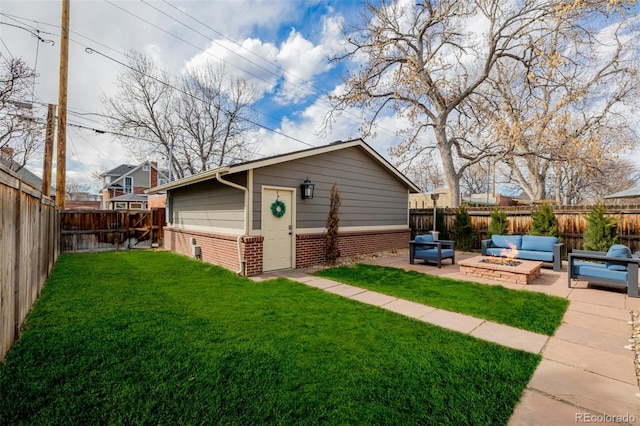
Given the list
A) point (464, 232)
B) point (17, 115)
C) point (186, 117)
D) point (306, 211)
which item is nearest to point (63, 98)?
point (17, 115)

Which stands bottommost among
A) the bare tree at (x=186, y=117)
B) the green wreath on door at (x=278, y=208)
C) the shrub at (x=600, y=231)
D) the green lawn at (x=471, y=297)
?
the green lawn at (x=471, y=297)

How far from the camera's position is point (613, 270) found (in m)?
5.32

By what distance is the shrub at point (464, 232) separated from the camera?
11.1 m

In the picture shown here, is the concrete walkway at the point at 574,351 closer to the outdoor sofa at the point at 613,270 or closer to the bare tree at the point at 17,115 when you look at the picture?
the outdoor sofa at the point at 613,270

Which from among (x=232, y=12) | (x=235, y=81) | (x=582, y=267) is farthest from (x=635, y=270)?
(x=235, y=81)

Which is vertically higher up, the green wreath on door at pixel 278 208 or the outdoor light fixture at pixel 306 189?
the outdoor light fixture at pixel 306 189

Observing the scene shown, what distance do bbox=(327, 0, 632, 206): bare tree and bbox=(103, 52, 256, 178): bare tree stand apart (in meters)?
8.67

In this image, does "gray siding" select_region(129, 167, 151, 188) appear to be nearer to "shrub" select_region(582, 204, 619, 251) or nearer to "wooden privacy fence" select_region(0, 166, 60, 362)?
"wooden privacy fence" select_region(0, 166, 60, 362)

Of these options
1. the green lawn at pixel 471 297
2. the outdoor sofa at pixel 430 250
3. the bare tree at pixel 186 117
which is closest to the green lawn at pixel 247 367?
the green lawn at pixel 471 297

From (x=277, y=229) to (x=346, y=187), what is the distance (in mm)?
2874

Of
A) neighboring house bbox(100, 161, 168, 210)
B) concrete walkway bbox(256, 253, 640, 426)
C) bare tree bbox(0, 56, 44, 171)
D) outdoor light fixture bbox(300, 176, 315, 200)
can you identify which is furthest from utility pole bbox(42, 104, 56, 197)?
neighboring house bbox(100, 161, 168, 210)

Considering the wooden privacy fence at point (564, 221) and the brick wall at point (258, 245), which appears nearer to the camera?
the brick wall at point (258, 245)

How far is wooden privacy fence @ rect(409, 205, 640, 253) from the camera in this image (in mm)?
8180

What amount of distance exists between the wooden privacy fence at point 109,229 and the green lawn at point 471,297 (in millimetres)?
9050
